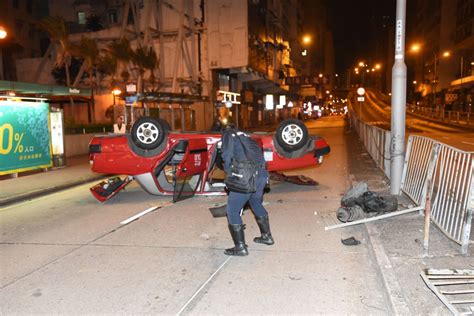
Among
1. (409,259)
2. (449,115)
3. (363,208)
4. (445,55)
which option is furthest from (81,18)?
(445,55)

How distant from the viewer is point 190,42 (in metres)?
36.6

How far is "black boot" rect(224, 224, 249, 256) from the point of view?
5.32 meters

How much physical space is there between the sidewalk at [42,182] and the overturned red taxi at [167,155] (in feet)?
6.81

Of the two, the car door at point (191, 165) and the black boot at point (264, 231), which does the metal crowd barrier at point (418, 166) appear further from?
the car door at point (191, 165)

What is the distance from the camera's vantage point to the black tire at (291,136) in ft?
30.4

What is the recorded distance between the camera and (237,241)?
538 cm

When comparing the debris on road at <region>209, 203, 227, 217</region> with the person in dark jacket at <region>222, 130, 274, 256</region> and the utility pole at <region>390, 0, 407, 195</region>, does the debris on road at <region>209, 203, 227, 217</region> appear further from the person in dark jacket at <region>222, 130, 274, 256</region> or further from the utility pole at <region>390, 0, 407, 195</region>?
the utility pole at <region>390, 0, 407, 195</region>

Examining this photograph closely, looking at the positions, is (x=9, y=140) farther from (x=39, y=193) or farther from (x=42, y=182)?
(x=39, y=193)

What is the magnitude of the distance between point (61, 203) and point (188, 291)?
231 inches

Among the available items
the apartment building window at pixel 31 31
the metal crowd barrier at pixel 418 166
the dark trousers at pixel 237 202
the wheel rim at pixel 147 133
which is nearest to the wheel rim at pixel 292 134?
the metal crowd barrier at pixel 418 166

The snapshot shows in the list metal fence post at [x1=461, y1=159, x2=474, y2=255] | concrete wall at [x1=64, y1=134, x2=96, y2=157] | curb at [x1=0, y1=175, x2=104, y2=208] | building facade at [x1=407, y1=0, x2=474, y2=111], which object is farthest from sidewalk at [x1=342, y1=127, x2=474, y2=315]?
building facade at [x1=407, y1=0, x2=474, y2=111]

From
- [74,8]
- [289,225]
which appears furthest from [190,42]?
[289,225]

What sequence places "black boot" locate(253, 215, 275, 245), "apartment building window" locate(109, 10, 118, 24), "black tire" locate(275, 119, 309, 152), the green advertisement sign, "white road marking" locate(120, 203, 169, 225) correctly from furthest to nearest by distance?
"apartment building window" locate(109, 10, 118, 24)
the green advertisement sign
"black tire" locate(275, 119, 309, 152)
"white road marking" locate(120, 203, 169, 225)
"black boot" locate(253, 215, 275, 245)

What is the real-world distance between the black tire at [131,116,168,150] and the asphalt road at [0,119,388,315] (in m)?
1.33
